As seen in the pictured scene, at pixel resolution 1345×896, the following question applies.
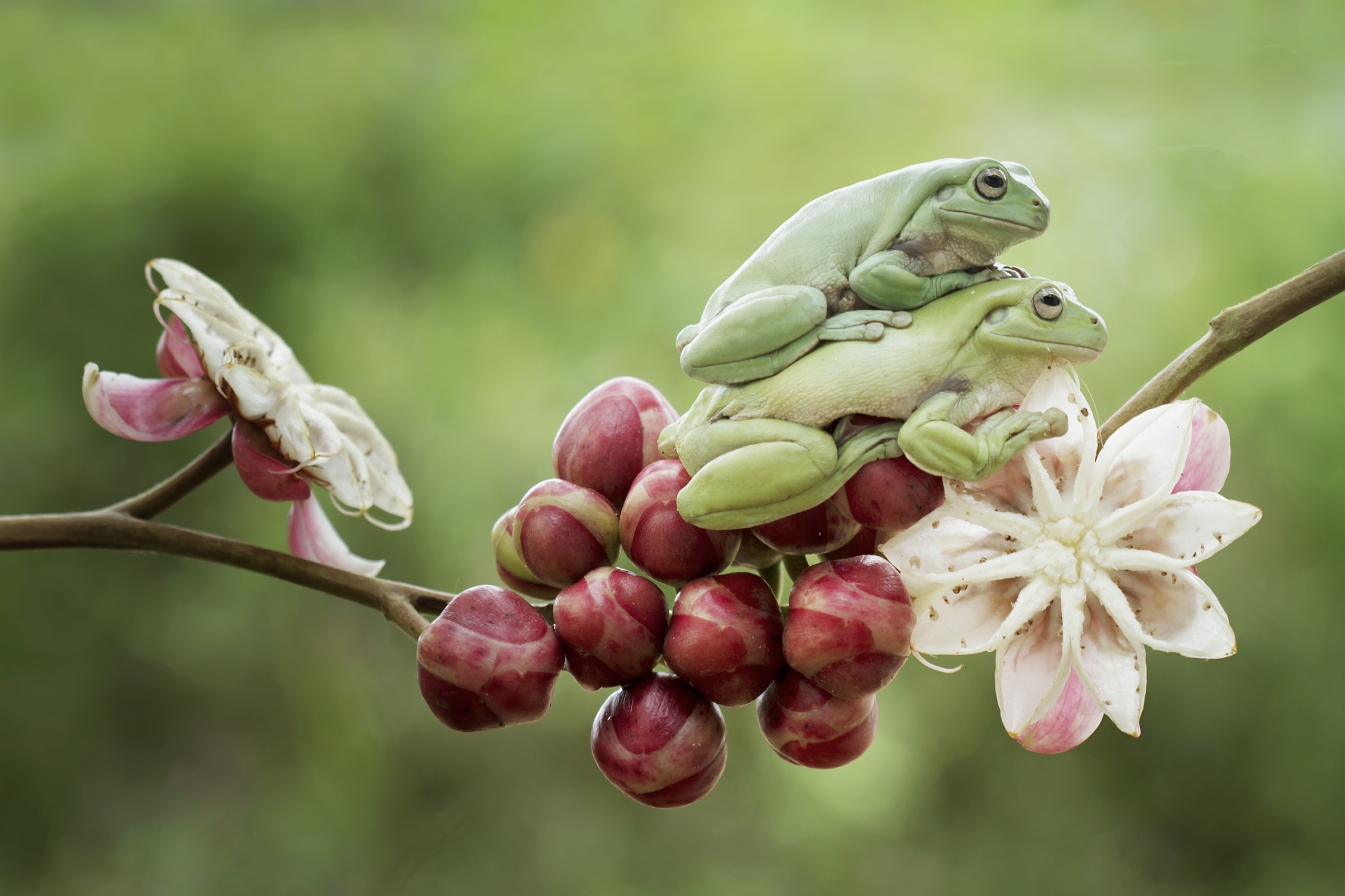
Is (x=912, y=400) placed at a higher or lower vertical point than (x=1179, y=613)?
higher

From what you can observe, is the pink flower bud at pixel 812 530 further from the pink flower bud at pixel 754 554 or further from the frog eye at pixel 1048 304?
the frog eye at pixel 1048 304

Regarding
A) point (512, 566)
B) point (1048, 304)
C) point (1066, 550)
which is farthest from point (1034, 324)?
point (512, 566)

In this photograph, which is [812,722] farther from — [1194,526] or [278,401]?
[278,401]

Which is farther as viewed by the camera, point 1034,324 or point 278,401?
point 278,401

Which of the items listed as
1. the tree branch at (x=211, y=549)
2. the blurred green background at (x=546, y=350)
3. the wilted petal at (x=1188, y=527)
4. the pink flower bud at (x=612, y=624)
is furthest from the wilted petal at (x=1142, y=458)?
the blurred green background at (x=546, y=350)

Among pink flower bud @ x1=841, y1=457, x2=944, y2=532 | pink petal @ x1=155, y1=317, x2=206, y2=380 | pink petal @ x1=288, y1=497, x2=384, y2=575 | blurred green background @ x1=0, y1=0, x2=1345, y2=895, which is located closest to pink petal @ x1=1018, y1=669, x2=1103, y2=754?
pink flower bud @ x1=841, y1=457, x2=944, y2=532

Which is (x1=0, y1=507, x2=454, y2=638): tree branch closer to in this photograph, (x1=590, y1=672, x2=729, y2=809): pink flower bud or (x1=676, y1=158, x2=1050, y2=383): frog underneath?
(x1=590, y1=672, x2=729, y2=809): pink flower bud

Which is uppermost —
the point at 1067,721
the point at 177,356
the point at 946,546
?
the point at 177,356
